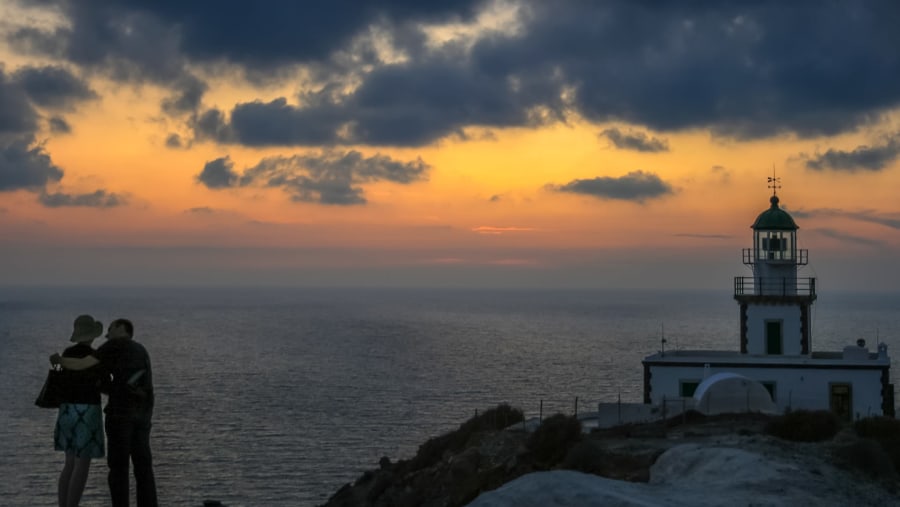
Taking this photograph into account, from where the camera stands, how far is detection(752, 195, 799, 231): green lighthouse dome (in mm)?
39344

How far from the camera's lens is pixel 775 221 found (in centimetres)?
3944

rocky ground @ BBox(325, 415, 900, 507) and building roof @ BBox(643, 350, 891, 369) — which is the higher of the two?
building roof @ BBox(643, 350, 891, 369)

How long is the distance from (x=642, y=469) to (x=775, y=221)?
878 inches

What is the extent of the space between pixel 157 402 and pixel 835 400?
161 feet

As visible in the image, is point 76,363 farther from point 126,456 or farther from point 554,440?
point 554,440

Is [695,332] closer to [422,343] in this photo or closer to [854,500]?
[422,343]

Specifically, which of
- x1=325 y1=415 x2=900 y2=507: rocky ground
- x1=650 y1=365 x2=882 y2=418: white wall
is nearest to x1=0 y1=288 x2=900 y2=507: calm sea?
x1=325 y1=415 x2=900 y2=507: rocky ground

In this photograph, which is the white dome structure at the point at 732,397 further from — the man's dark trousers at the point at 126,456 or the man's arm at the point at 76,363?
the man's arm at the point at 76,363

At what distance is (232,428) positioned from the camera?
57.5 metres

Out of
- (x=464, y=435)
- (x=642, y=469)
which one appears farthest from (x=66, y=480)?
(x=464, y=435)

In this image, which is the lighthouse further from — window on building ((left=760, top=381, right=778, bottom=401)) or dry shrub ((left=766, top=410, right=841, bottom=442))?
dry shrub ((left=766, top=410, right=841, bottom=442))

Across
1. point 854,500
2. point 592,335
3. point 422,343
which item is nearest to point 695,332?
point 592,335

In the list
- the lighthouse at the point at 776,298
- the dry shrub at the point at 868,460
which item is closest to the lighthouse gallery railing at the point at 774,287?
the lighthouse at the point at 776,298

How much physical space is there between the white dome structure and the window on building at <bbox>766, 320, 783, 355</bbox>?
742cm
